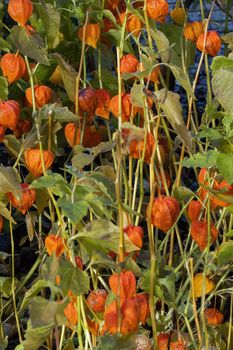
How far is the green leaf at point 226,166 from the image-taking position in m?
1.12

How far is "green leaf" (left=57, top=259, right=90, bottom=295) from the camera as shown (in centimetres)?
97

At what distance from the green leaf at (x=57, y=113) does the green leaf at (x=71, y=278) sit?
26 cm

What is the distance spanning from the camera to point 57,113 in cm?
121

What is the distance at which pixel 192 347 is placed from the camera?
129 cm

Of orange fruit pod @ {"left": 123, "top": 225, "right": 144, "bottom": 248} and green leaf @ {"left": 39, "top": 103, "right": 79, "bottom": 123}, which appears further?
green leaf @ {"left": 39, "top": 103, "right": 79, "bottom": 123}

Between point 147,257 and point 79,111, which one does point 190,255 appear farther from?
point 79,111

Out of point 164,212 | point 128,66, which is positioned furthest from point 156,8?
point 164,212

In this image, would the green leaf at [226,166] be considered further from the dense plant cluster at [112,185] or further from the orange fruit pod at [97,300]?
the orange fruit pod at [97,300]

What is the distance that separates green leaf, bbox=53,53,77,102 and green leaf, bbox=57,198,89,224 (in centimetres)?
32

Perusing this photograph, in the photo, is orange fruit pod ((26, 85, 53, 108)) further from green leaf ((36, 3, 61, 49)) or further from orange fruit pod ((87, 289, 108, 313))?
orange fruit pod ((87, 289, 108, 313))

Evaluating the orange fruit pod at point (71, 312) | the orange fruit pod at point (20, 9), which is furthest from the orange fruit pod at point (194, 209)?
the orange fruit pod at point (20, 9)

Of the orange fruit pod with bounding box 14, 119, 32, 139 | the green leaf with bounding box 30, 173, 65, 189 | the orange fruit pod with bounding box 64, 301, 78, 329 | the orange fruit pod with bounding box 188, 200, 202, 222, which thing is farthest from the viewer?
the orange fruit pod with bounding box 14, 119, 32, 139

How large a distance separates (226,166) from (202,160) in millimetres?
33

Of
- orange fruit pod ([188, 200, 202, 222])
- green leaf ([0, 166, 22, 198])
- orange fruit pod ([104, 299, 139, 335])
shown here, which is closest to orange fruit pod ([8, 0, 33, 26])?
green leaf ([0, 166, 22, 198])
